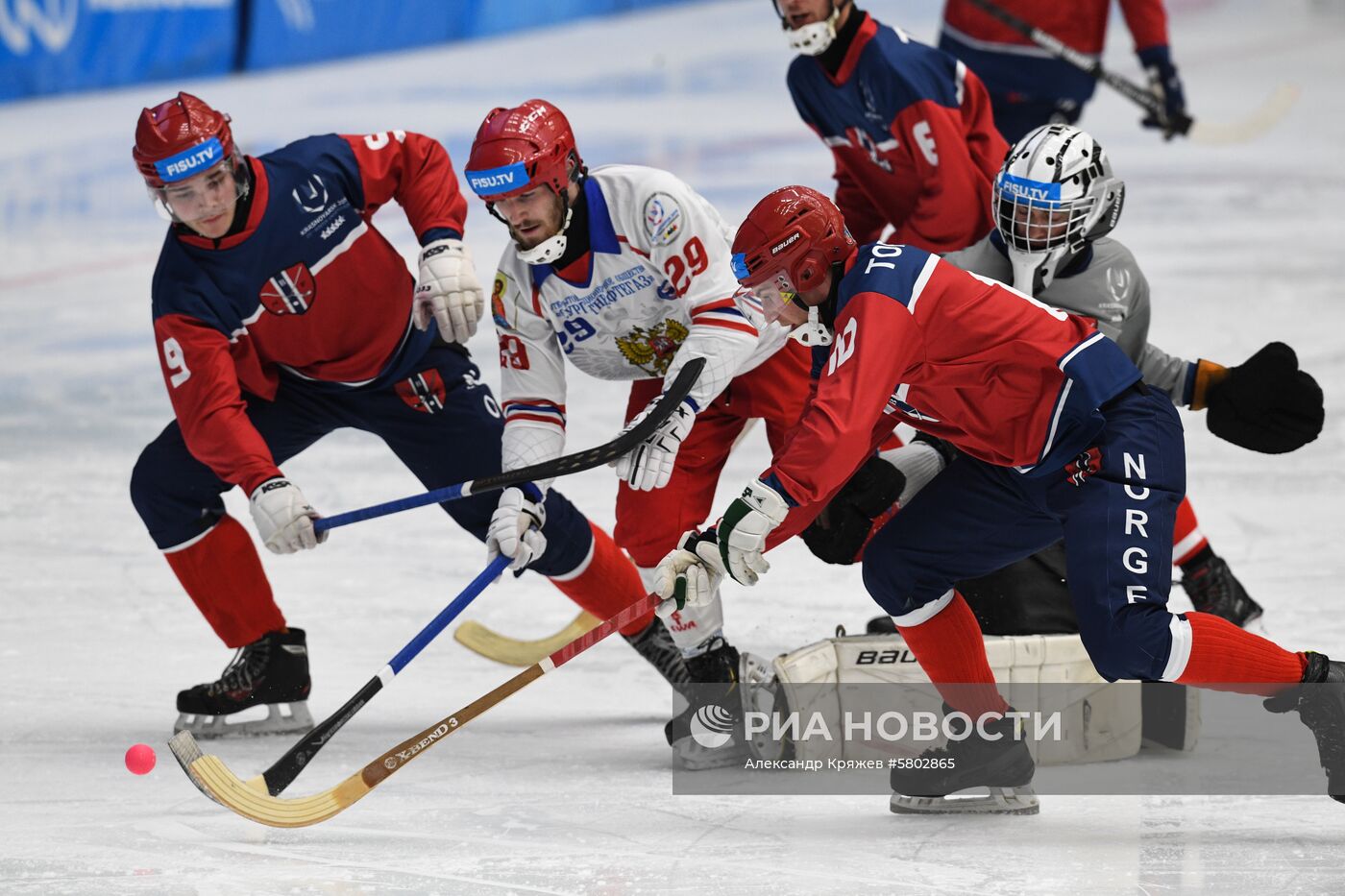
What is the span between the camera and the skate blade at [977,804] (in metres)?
3.24

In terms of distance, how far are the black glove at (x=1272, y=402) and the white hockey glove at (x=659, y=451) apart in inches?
40.4

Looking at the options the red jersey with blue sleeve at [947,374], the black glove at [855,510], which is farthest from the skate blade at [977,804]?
the red jersey with blue sleeve at [947,374]

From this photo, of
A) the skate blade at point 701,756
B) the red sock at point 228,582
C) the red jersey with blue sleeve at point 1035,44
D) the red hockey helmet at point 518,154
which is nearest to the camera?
the red hockey helmet at point 518,154

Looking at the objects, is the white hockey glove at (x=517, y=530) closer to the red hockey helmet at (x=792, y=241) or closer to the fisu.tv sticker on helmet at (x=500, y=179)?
the fisu.tv sticker on helmet at (x=500, y=179)

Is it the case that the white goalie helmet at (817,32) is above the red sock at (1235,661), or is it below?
above

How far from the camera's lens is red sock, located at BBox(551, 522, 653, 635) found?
386cm

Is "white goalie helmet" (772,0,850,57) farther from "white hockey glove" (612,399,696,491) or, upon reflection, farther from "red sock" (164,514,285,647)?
"red sock" (164,514,285,647)

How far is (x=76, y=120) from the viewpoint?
35.9 ft

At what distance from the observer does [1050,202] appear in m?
3.34

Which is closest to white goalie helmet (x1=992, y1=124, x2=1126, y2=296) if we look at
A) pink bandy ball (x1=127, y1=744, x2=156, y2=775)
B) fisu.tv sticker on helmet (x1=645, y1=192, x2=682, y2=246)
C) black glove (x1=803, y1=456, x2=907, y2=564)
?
black glove (x1=803, y1=456, x2=907, y2=564)

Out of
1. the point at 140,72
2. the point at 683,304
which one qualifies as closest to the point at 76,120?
the point at 140,72

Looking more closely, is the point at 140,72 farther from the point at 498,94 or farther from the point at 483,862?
the point at 483,862

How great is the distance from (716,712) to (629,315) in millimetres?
814

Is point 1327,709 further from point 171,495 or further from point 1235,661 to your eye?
point 171,495
